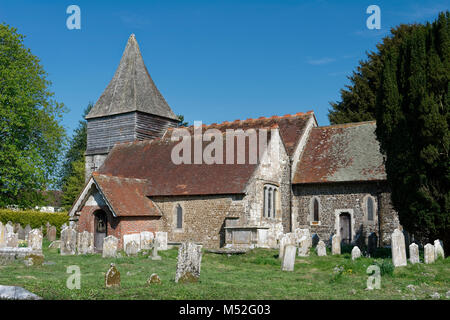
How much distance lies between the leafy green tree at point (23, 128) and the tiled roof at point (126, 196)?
9.33 meters

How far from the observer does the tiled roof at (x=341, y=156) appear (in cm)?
2602

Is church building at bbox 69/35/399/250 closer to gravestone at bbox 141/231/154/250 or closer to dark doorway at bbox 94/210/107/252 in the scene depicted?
dark doorway at bbox 94/210/107/252

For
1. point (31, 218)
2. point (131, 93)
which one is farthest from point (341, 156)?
point (31, 218)

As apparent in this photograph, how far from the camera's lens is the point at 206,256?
2041 cm

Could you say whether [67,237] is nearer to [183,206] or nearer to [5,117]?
[183,206]

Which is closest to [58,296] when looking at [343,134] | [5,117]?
[343,134]

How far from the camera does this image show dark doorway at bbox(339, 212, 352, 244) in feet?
85.0

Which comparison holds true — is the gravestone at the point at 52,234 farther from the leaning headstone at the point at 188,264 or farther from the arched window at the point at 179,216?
the leaning headstone at the point at 188,264

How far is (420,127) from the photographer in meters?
17.2

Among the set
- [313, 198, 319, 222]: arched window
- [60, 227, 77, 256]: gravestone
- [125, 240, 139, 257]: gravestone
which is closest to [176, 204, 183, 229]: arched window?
[125, 240, 139, 257]: gravestone

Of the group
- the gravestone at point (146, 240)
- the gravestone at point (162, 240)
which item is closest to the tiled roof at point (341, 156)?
the gravestone at point (162, 240)

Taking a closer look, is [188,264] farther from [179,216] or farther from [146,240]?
[179,216]

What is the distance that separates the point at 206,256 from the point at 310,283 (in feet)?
27.4
